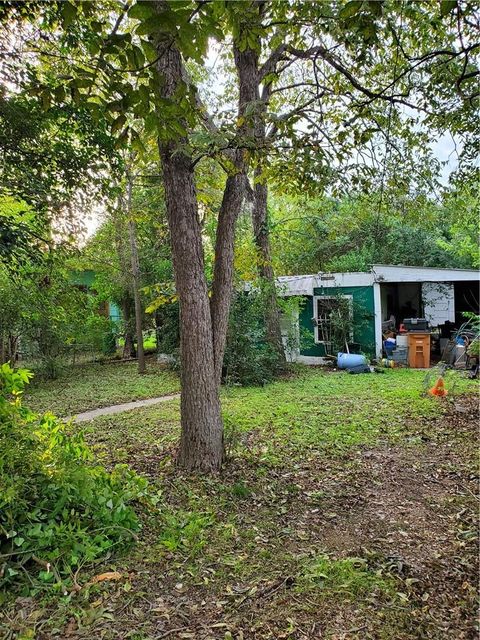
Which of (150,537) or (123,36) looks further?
(150,537)

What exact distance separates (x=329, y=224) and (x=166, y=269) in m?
6.30

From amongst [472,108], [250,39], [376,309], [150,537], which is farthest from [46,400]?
[376,309]

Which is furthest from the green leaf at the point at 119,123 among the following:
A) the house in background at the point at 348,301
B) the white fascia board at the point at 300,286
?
the white fascia board at the point at 300,286

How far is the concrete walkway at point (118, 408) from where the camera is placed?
21.2ft

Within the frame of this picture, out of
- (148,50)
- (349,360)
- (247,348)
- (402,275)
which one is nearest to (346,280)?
(402,275)

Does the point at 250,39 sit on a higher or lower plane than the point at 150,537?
higher

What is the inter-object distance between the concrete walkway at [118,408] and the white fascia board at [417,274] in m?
6.64

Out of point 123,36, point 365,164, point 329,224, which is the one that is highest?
point 329,224

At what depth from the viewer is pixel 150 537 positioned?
2732 millimetres

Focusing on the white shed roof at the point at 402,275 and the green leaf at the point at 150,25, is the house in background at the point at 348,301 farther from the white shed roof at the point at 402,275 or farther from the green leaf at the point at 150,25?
the green leaf at the point at 150,25

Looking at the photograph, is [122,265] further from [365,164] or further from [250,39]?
[250,39]

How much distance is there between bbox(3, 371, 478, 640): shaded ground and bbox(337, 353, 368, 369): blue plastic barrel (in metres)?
5.30

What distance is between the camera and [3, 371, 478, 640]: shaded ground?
200cm

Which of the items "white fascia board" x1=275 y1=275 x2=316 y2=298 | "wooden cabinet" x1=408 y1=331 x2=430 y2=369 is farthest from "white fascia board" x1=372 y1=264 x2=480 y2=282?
"white fascia board" x1=275 y1=275 x2=316 y2=298
